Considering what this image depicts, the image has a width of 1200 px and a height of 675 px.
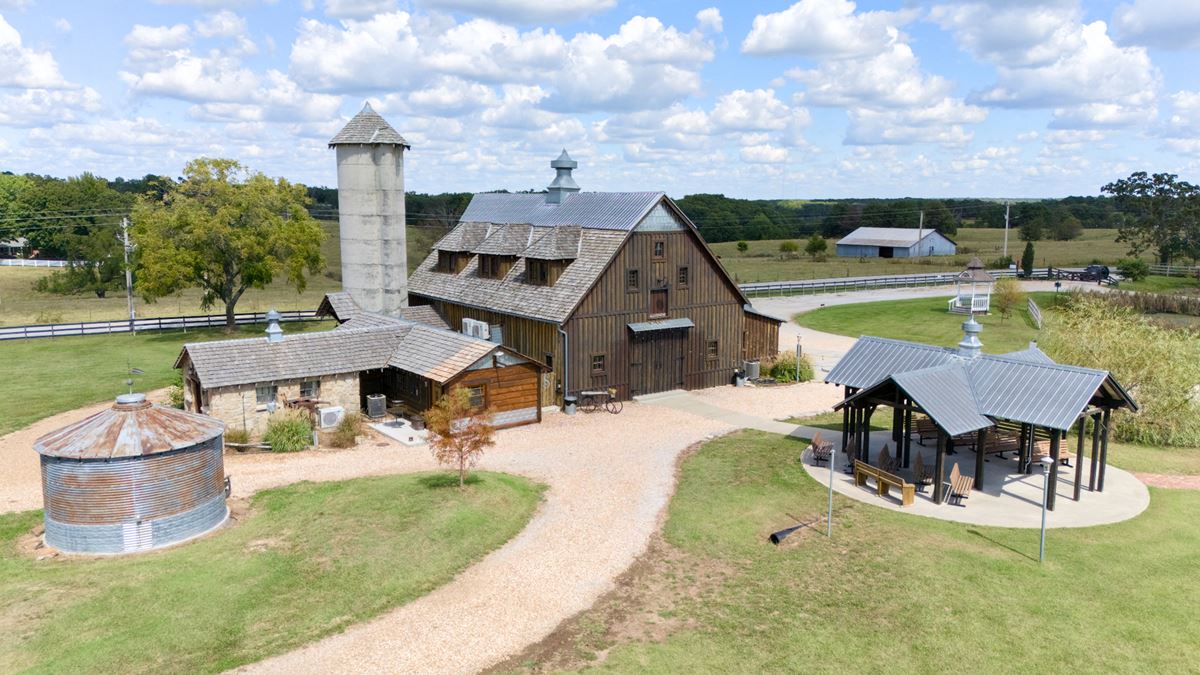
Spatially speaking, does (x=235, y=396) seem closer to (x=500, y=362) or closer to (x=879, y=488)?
(x=500, y=362)

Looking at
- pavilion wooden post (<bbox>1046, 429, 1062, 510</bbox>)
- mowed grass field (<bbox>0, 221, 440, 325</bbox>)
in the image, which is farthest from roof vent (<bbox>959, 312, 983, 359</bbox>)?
mowed grass field (<bbox>0, 221, 440, 325</bbox>)

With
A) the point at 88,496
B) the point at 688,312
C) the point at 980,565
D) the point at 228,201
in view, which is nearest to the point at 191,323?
the point at 228,201

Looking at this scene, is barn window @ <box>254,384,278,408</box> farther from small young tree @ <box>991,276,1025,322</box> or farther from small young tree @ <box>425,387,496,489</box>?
small young tree @ <box>991,276,1025,322</box>

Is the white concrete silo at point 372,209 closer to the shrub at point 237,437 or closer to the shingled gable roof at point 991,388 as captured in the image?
the shrub at point 237,437

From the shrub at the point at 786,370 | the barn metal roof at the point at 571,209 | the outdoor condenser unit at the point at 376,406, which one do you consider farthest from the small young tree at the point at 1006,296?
the outdoor condenser unit at the point at 376,406

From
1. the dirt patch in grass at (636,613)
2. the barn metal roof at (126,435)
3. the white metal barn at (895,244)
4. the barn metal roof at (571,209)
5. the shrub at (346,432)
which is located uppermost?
the barn metal roof at (571,209)

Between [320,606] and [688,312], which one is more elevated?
[688,312]

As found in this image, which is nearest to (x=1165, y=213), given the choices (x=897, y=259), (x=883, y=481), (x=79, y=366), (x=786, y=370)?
(x=897, y=259)
